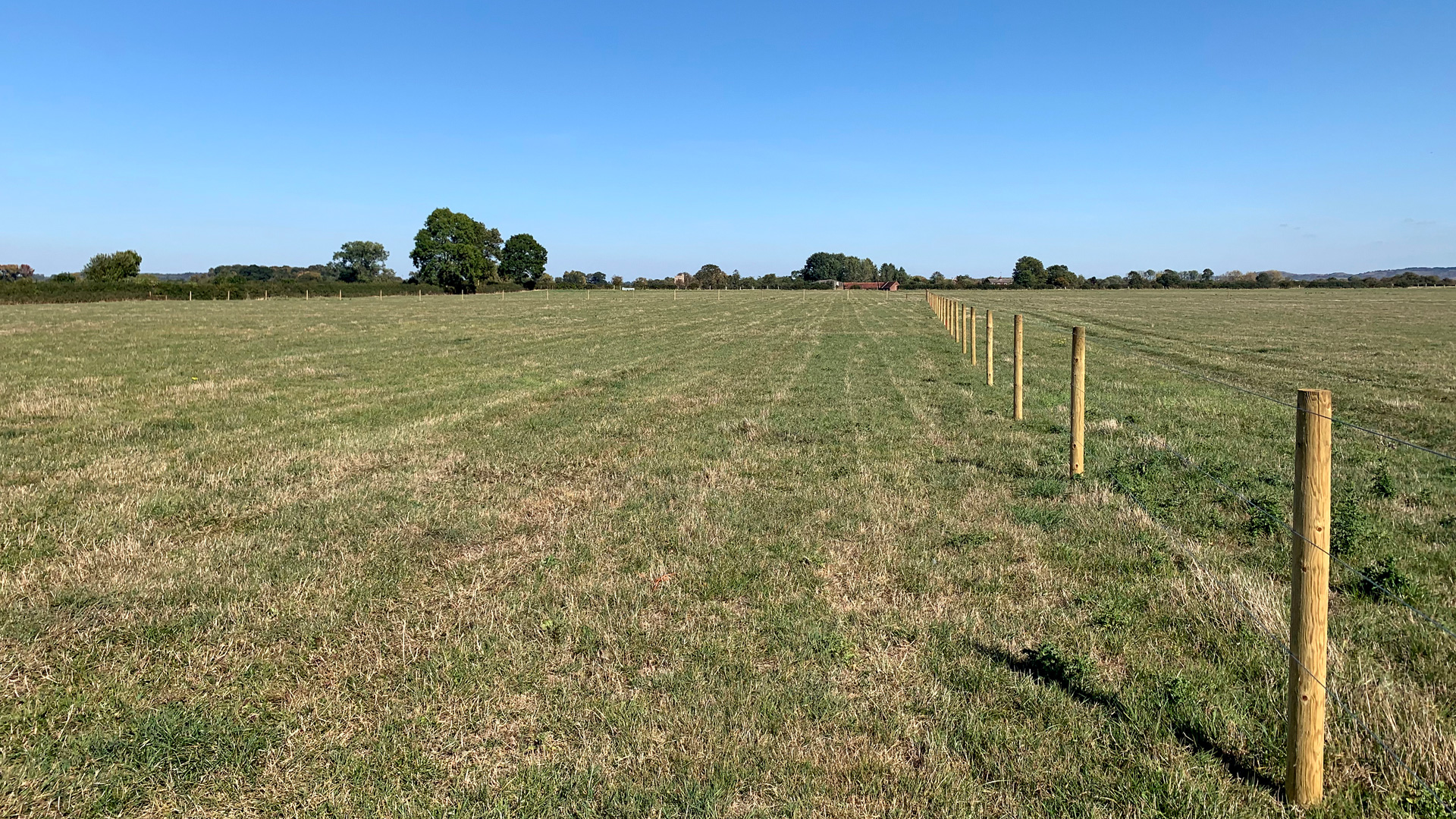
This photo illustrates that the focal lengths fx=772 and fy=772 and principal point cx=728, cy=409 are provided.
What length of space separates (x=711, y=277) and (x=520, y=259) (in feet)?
146

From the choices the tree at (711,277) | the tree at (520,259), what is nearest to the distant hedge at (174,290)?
the tree at (520,259)

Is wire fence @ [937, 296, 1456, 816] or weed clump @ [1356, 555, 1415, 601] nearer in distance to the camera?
wire fence @ [937, 296, 1456, 816]

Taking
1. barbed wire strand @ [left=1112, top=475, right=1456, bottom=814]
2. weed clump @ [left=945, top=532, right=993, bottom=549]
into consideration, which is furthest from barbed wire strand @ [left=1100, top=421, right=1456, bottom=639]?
weed clump @ [left=945, top=532, right=993, bottom=549]

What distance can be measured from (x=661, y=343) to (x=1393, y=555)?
21.9 meters

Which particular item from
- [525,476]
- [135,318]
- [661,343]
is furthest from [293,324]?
[525,476]

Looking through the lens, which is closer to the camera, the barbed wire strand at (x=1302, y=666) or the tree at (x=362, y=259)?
the barbed wire strand at (x=1302, y=666)

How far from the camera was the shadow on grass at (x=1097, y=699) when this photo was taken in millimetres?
3070

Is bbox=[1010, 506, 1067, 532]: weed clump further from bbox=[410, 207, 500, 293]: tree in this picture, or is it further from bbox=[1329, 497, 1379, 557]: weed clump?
bbox=[410, 207, 500, 293]: tree

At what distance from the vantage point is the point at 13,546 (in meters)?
5.52

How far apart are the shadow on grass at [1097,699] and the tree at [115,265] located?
370 ft

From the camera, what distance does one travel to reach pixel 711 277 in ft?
529

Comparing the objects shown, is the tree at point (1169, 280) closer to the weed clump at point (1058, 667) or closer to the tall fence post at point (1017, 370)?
the tall fence post at point (1017, 370)

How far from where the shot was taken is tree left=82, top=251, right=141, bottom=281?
90438 mm

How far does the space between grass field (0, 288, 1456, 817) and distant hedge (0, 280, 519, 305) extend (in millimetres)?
65580
